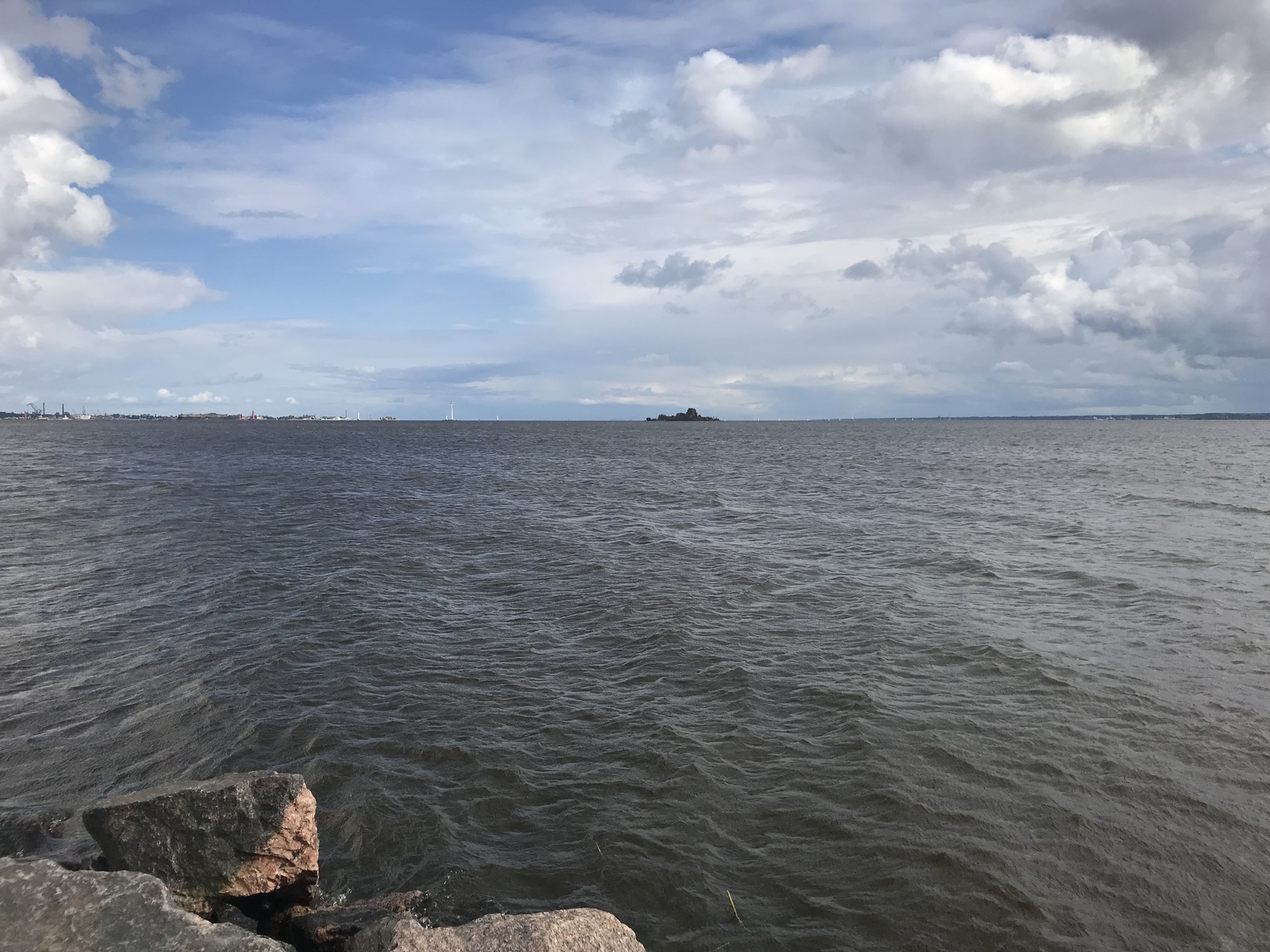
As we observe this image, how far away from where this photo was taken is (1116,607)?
63.9 feet

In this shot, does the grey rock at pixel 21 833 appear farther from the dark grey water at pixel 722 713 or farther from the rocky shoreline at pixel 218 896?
the dark grey water at pixel 722 713

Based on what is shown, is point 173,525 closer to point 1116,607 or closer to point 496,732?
point 496,732

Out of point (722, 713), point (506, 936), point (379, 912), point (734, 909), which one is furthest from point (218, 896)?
point (722, 713)

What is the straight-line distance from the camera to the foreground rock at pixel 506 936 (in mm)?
5941

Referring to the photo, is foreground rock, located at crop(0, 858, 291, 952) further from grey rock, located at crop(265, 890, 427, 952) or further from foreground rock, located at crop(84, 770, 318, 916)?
grey rock, located at crop(265, 890, 427, 952)

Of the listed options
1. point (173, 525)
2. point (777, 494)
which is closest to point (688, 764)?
point (173, 525)

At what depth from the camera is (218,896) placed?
296 inches

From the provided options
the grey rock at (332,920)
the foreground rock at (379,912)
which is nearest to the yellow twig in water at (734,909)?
the foreground rock at (379,912)

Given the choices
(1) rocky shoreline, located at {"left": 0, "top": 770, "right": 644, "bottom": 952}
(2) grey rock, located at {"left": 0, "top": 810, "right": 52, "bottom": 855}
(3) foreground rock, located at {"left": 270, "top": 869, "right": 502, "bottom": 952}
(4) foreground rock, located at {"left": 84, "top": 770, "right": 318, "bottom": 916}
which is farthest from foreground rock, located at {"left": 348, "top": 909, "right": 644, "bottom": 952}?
(2) grey rock, located at {"left": 0, "top": 810, "right": 52, "bottom": 855}

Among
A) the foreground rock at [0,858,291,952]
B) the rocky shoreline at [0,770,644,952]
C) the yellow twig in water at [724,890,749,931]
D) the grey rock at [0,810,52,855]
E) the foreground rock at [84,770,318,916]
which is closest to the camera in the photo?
the foreground rock at [0,858,291,952]

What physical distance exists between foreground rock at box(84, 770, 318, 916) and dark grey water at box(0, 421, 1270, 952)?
57.7 inches

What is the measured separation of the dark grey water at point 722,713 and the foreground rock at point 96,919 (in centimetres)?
290

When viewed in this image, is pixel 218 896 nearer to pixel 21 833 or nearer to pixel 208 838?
pixel 208 838

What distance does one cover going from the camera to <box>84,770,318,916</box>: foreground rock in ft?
24.5
